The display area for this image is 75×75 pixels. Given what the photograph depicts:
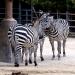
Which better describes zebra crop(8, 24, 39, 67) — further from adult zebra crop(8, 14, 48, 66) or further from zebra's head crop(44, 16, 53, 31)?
zebra's head crop(44, 16, 53, 31)

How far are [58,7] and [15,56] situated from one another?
15139 mm

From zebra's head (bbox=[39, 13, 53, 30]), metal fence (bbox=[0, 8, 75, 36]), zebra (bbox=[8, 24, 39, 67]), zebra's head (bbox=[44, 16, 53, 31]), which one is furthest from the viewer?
metal fence (bbox=[0, 8, 75, 36])

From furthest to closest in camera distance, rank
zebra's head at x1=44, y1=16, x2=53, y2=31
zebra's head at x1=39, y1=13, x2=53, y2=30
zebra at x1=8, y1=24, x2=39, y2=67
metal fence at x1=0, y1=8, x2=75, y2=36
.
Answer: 1. metal fence at x1=0, y1=8, x2=75, y2=36
2. zebra's head at x1=44, y1=16, x2=53, y2=31
3. zebra's head at x1=39, y1=13, x2=53, y2=30
4. zebra at x1=8, y1=24, x2=39, y2=67

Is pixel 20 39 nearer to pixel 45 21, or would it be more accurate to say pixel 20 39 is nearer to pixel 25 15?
pixel 45 21

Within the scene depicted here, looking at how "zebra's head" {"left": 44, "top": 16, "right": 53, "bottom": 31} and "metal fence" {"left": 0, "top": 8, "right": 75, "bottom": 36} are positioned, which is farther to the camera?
"metal fence" {"left": 0, "top": 8, "right": 75, "bottom": 36}

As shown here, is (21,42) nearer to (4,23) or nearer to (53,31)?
(4,23)

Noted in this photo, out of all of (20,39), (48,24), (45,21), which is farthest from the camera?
(48,24)

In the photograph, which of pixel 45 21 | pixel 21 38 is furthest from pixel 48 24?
pixel 21 38

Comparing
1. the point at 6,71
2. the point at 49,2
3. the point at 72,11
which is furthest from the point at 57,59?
the point at 72,11

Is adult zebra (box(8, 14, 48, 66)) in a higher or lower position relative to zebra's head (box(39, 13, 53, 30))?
lower

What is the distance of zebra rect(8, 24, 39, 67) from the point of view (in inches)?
482

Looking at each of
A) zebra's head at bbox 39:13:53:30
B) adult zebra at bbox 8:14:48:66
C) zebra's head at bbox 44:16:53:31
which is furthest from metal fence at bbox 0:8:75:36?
adult zebra at bbox 8:14:48:66

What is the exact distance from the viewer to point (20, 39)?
12227 mm

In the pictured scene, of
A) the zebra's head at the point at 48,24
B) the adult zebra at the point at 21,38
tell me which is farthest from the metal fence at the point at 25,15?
the adult zebra at the point at 21,38
